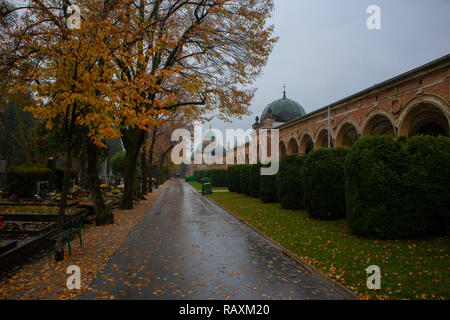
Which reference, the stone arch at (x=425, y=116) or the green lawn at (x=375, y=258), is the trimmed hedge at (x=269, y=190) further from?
the green lawn at (x=375, y=258)

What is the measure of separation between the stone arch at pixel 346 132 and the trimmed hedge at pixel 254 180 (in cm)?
633

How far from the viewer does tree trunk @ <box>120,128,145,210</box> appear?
16422mm

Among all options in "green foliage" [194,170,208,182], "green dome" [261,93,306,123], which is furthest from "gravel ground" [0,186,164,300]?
"green foliage" [194,170,208,182]

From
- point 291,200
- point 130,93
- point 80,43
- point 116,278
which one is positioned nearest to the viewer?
point 116,278

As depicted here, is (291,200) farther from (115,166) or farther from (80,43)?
(115,166)

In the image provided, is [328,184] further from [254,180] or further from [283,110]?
[283,110]

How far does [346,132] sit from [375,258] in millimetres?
18815

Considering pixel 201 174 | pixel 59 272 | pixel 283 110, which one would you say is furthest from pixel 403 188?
pixel 201 174

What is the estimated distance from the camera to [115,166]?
161ft

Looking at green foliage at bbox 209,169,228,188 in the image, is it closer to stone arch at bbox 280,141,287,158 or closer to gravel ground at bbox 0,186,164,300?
stone arch at bbox 280,141,287,158

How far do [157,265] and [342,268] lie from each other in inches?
149

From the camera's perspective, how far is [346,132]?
23688mm

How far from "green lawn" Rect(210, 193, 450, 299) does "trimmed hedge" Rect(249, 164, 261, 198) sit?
11.1 meters
